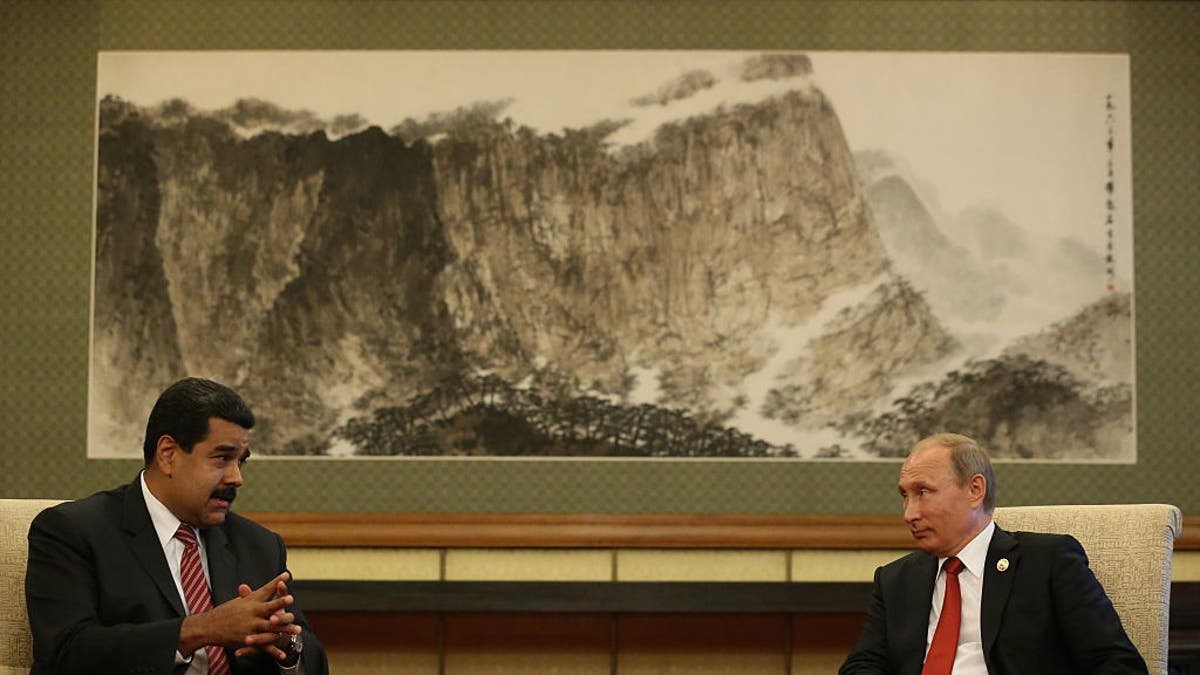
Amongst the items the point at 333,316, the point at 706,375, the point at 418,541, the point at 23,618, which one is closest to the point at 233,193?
the point at 333,316

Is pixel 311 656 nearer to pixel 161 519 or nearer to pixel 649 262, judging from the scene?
pixel 161 519

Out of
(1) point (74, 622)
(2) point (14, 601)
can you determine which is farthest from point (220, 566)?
(2) point (14, 601)

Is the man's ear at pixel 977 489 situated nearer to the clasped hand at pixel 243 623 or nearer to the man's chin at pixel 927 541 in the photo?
the man's chin at pixel 927 541

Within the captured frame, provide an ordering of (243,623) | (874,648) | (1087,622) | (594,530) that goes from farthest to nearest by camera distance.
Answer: (594,530)
(874,648)
(1087,622)
(243,623)

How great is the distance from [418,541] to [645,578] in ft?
3.21

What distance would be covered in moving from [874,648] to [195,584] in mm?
1921

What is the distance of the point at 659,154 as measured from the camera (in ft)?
19.2

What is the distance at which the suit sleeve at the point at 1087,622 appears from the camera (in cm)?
349

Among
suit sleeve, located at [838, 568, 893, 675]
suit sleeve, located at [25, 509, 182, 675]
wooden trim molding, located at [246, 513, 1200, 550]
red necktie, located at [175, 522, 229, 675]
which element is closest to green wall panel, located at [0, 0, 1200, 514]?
wooden trim molding, located at [246, 513, 1200, 550]

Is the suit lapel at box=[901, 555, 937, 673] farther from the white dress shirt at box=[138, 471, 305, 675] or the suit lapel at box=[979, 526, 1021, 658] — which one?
the white dress shirt at box=[138, 471, 305, 675]

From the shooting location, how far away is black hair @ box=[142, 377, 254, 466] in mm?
3490

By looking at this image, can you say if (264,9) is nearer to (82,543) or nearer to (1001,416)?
(82,543)

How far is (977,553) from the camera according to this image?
3812mm

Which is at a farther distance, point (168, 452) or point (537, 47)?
point (537, 47)
